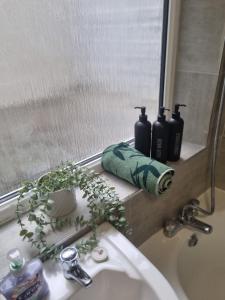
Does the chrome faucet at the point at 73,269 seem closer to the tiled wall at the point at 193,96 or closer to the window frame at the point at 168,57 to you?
the tiled wall at the point at 193,96

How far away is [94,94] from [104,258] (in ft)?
1.97

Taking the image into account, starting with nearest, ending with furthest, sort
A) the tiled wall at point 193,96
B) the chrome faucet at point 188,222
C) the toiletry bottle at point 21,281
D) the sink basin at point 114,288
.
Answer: the toiletry bottle at point 21,281, the sink basin at point 114,288, the tiled wall at point 193,96, the chrome faucet at point 188,222

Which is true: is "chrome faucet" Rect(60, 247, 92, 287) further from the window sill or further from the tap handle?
the window sill

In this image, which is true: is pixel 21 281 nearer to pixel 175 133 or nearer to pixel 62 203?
pixel 62 203

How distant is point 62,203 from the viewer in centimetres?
74

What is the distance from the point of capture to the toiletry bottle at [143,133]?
970 millimetres

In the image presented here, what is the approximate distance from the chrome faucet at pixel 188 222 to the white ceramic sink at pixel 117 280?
1.47 ft

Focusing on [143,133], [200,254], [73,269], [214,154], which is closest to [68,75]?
[143,133]

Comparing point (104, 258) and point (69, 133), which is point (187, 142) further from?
point (104, 258)

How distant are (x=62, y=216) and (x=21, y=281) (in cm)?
27

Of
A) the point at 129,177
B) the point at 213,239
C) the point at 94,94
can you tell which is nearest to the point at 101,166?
the point at 129,177

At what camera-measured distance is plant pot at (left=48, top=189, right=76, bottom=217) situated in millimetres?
715

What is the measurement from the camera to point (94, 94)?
0.91m

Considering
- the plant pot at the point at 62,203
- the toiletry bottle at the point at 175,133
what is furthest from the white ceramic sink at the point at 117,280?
the toiletry bottle at the point at 175,133
